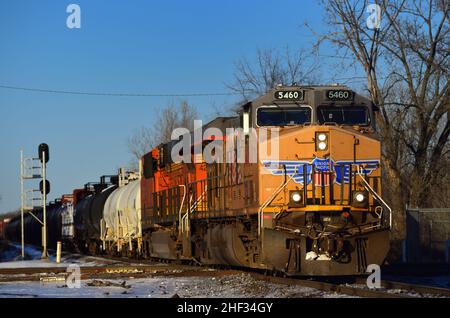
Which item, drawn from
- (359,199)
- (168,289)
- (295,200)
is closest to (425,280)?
(359,199)

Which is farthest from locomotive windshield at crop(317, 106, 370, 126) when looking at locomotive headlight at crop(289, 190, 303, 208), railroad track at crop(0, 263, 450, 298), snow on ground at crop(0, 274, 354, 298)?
snow on ground at crop(0, 274, 354, 298)

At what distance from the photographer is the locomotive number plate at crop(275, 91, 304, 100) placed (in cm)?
1730

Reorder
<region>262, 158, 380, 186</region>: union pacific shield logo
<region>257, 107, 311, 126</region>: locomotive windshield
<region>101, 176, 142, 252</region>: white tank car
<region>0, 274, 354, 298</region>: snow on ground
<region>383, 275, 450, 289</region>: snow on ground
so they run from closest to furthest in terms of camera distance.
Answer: <region>0, 274, 354, 298</region>: snow on ground, <region>262, 158, 380, 186</region>: union pacific shield logo, <region>257, 107, 311, 126</region>: locomotive windshield, <region>383, 275, 450, 289</region>: snow on ground, <region>101, 176, 142, 252</region>: white tank car

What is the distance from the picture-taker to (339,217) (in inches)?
647

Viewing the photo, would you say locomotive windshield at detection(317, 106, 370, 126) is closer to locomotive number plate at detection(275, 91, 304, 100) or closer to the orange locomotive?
the orange locomotive

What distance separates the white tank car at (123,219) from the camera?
32.8m

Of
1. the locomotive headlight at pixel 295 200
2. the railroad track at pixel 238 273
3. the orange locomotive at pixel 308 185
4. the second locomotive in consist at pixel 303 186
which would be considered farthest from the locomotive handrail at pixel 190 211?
the locomotive headlight at pixel 295 200

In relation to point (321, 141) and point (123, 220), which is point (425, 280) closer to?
point (321, 141)

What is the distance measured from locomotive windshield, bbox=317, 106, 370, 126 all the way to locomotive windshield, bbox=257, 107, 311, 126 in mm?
298

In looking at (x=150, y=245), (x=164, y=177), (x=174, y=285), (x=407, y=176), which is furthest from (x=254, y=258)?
(x=407, y=176)

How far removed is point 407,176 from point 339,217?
791 inches

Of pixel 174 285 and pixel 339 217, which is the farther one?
pixel 174 285
